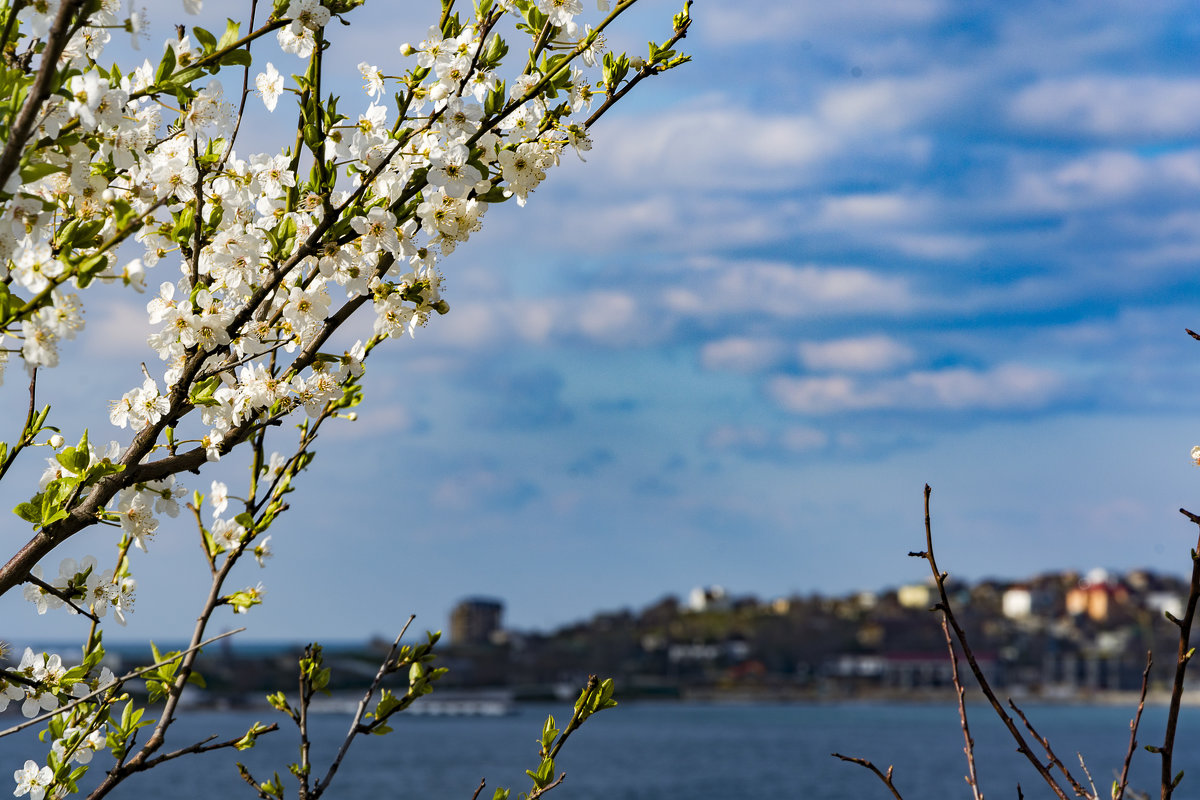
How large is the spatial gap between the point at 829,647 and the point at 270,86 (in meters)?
146

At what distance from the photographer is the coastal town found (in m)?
132

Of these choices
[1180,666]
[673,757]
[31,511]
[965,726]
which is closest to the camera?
[1180,666]

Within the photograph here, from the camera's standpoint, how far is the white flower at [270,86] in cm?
220

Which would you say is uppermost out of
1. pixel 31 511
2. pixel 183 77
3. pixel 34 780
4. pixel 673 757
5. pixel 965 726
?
pixel 183 77

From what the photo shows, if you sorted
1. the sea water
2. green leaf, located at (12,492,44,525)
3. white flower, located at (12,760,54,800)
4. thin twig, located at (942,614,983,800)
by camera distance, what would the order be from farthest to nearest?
the sea water, white flower, located at (12,760,54,800), green leaf, located at (12,492,44,525), thin twig, located at (942,614,983,800)

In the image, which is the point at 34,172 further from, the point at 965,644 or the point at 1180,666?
the point at 1180,666

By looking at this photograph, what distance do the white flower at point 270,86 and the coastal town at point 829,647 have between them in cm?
12826

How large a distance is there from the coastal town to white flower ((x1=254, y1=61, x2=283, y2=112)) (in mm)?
128256

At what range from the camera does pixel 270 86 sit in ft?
7.25

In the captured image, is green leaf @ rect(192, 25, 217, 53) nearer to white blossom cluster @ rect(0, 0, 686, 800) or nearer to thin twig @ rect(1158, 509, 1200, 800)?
white blossom cluster @ rect(0, 0, 686, 800)

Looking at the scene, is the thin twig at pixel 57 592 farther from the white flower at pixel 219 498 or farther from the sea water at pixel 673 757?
the sea water at pixel 673 757

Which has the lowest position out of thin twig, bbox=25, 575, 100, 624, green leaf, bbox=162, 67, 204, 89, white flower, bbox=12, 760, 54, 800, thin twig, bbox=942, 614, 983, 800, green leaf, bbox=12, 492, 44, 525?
white flower, bbox=12, 760, 54, 800

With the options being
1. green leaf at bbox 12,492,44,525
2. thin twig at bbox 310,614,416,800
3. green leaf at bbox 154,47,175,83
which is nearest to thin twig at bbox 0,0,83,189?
green leaf at bbox 154,47,175,83

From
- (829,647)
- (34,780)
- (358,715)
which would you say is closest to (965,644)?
(358,715)
